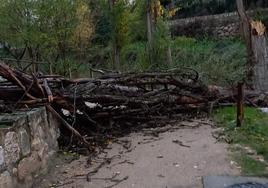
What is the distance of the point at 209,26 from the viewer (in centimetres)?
2166

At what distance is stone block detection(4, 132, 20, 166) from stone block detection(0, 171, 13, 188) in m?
0.10

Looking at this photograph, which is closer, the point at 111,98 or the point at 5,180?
the point at 5,180

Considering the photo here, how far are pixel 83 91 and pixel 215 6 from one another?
19.2 meters

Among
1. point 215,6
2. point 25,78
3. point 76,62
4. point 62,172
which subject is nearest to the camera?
point 62,172

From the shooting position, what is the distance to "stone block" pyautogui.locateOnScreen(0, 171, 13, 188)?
12.3ft

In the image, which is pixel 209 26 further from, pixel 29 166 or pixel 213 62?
pixel 29 166

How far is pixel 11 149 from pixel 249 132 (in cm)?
313

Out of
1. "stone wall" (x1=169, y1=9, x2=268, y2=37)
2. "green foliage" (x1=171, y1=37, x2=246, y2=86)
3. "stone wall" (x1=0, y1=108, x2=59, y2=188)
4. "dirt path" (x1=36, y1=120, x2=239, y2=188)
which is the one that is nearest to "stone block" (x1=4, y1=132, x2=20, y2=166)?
"stone wall" (x1=0, y1=108, x2=59, y2=188)

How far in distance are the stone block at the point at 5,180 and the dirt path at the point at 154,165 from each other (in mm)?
653

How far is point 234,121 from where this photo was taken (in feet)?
20.6

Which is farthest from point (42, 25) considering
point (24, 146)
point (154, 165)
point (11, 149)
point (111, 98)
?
point (11, 149)

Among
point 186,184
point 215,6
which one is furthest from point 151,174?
point 215,6

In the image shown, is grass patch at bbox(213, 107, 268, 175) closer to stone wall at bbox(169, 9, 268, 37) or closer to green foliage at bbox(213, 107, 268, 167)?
green foliage at bbox(213, 107, 268, 167)

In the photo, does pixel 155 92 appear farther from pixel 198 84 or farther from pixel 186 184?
pixel 186 184
